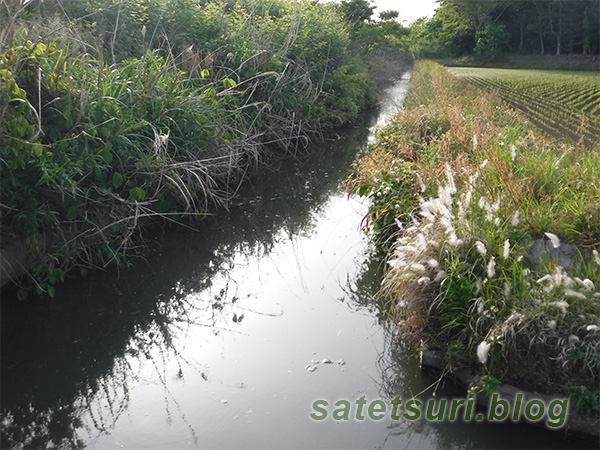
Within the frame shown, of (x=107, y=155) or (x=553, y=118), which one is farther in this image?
(x=553, y=118)

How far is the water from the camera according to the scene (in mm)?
3703

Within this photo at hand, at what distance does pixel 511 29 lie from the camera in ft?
172

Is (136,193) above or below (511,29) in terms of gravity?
below

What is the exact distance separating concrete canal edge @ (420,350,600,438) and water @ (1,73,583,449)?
0.35 feet

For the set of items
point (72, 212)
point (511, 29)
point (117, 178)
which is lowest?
point (72, 212)

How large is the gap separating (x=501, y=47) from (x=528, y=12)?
359cm

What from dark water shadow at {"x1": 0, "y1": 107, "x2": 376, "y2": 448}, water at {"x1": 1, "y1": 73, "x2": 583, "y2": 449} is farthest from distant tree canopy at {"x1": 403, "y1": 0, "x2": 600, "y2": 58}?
water at {"x1": 1, "y1": 73, "x2": 583, "y2": 449}

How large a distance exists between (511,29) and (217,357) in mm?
55043

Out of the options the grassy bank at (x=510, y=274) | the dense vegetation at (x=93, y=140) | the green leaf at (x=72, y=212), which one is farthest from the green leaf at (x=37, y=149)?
the grassy bank at (x=510, y=274)

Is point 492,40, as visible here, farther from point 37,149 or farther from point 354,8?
point 37,149

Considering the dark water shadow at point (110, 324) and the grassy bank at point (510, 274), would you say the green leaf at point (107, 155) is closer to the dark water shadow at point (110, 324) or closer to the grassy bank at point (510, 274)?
the dark water shadow at point (110, 324)

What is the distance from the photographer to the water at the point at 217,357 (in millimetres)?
3703

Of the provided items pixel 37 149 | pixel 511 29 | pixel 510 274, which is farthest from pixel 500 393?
pixel 511 29

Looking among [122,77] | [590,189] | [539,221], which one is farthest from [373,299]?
[122,77]
